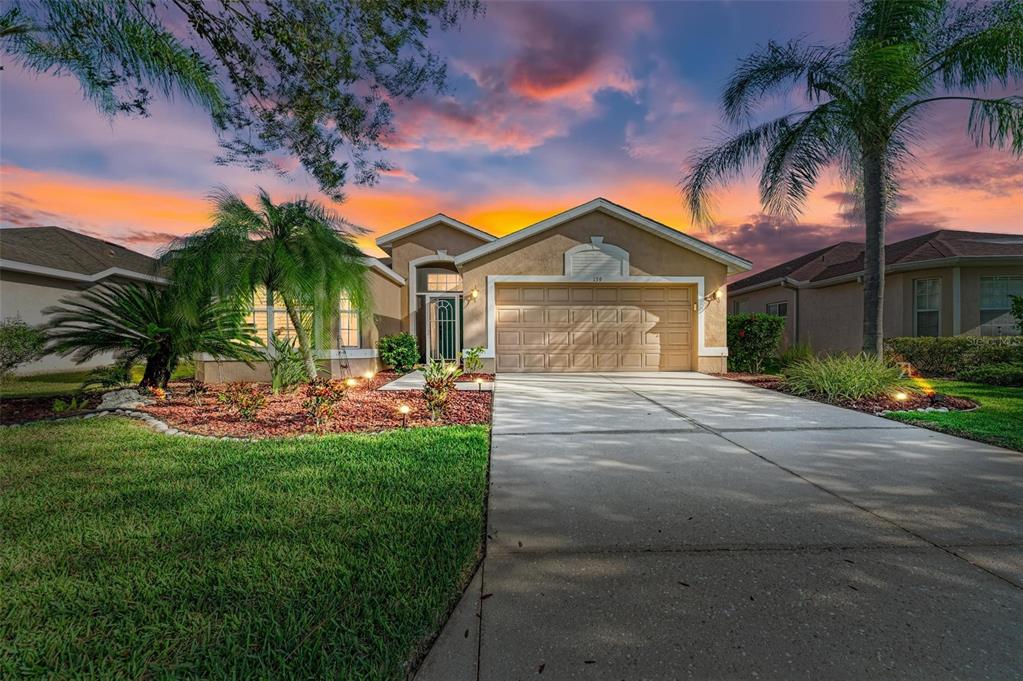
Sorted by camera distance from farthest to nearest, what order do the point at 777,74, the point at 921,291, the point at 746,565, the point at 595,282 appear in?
the point at 921,291, the point at 595,282, the point at 777,74, the point at 746,565

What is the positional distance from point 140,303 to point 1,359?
618 cm

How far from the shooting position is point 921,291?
43.3 ft

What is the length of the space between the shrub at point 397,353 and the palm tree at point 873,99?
28.2 ft

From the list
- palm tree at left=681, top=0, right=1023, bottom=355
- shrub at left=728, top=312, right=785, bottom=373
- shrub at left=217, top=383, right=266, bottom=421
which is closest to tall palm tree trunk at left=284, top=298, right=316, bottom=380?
shrub at left=217, top=383, right=266, bottom=421

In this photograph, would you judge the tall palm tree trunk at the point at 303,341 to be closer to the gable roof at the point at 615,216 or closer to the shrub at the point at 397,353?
the shrub at the point at 397,353

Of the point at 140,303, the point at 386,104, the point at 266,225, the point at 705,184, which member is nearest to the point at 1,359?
the point at 140,303

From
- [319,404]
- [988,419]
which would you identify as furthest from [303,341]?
[988,419]

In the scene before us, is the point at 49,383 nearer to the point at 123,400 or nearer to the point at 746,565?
the point at 123,400

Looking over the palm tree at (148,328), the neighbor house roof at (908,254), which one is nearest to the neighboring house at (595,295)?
the palm tree at (148,328)

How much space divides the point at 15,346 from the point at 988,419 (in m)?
17.7

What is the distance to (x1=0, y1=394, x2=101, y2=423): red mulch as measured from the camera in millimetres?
5641

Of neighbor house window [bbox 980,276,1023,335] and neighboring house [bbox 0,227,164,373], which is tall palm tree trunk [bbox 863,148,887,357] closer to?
neighbor house window [bbox 980,276,1023,335]

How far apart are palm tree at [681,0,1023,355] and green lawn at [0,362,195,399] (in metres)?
11.9

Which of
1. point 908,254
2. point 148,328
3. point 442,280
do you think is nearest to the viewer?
point 148,328
